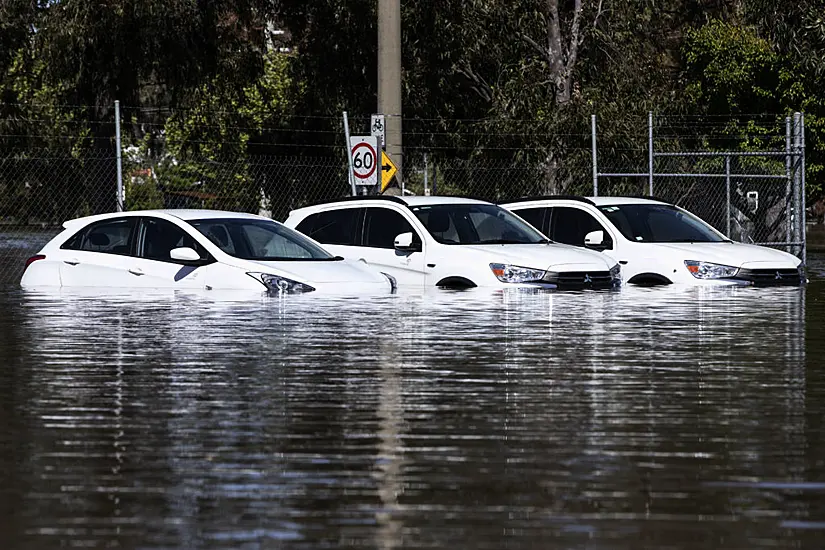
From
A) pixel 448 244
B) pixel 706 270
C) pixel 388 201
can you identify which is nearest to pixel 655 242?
pixel 706 270

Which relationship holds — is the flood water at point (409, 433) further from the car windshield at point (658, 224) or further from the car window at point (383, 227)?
the car windshield at point (658, 224)

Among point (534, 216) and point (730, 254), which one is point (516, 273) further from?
point (534, 216)

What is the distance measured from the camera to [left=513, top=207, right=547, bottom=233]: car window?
81.6ft

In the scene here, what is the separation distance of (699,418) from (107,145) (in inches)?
1298

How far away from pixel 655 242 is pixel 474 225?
2.69 meters

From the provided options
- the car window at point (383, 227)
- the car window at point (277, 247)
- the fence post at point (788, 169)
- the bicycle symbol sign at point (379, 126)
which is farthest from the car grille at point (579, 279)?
the fence post at point (788, 169)

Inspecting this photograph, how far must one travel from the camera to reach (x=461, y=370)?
1255 cm

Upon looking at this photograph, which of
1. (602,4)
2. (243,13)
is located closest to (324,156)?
(243,13)

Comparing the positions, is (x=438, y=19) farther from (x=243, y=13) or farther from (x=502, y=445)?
(x=502, y=445)

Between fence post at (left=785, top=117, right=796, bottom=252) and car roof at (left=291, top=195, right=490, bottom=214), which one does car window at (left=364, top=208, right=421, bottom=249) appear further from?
fence post at (left=785, top=117, right=796, bottom=252)

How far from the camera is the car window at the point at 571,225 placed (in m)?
24.4

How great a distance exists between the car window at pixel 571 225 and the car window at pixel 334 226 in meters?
3.34

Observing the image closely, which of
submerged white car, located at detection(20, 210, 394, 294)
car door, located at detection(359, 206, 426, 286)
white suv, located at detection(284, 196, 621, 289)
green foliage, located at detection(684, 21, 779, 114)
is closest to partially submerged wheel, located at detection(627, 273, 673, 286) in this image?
white suv, located at detection(284, 196, 621, 289)

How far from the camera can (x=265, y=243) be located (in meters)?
21.1
